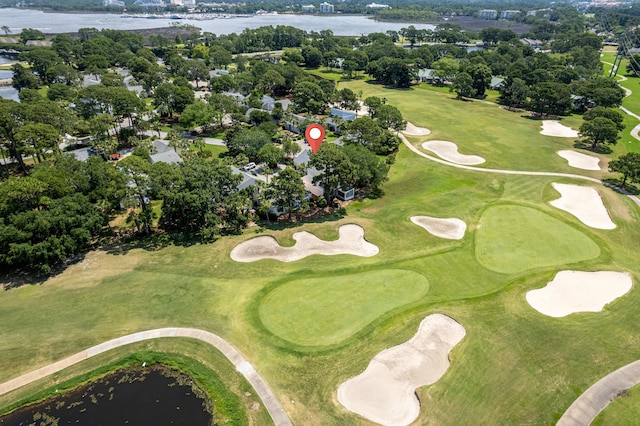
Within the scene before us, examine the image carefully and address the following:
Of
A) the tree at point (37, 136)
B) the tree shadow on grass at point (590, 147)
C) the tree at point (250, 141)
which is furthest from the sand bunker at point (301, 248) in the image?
the tree shadow on grass at point (590, 147)

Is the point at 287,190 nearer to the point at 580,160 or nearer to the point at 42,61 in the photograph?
the point at 580,160

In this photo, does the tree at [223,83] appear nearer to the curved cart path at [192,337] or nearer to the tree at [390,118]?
the tree at [390,118]

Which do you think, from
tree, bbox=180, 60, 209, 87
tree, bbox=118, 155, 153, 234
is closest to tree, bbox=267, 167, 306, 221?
tree, bbox=118, 155, 153, 234

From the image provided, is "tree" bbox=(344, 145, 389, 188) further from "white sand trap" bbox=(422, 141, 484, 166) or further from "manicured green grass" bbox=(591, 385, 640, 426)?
"manicured green grass" bbox=(591, 385, 640, 426)

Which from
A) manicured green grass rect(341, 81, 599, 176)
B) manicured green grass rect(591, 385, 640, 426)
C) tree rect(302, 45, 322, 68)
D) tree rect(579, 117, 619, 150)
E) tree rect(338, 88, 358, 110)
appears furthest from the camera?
tree rect(302, 45, 322, 68)

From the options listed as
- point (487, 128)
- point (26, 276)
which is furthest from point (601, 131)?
point (26, 276)

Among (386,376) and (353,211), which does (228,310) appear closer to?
(386,376)
